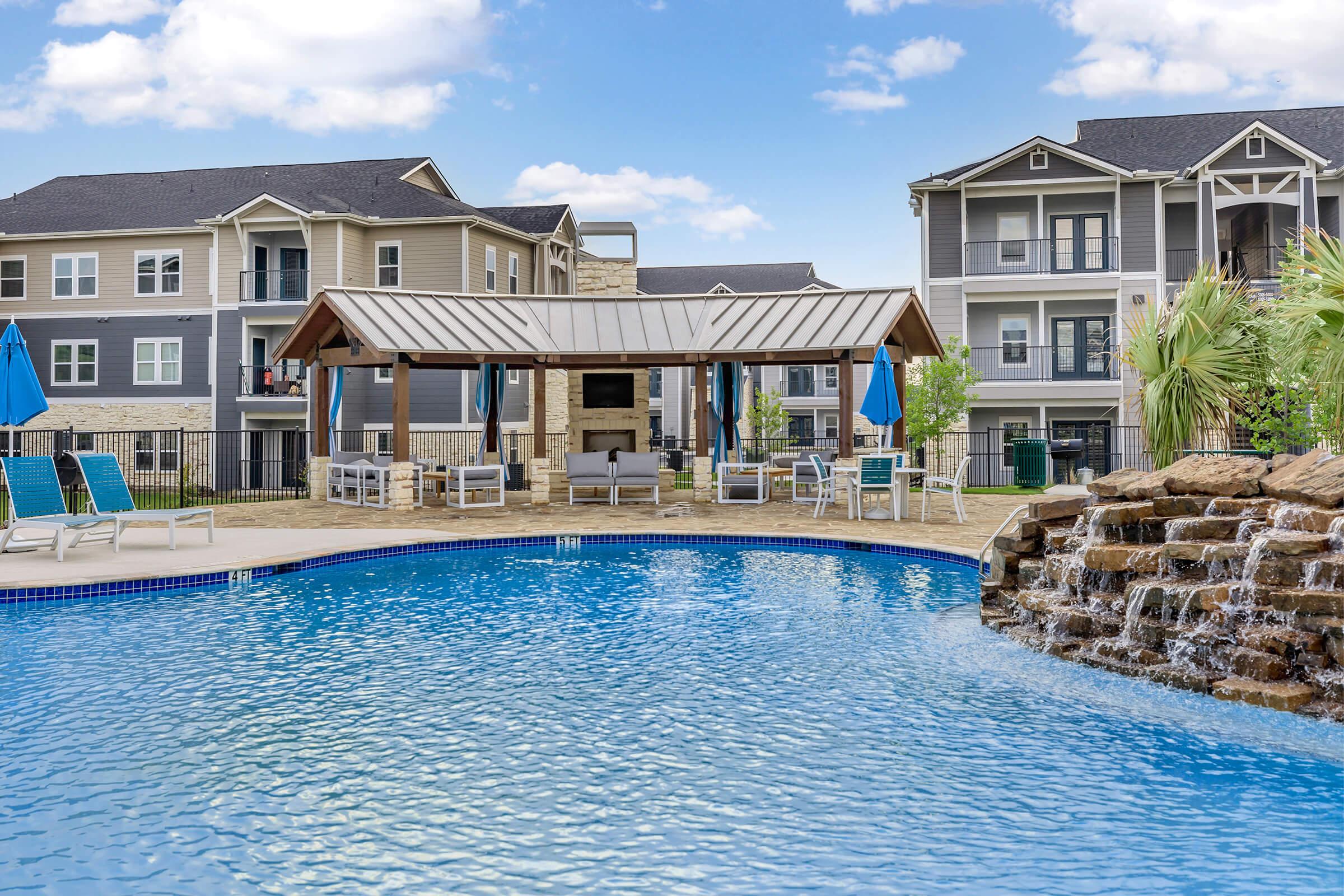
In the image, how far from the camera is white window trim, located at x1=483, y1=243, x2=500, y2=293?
97.2 ft

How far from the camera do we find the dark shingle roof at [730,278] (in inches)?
1901

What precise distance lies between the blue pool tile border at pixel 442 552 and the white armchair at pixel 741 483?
4.64 metres

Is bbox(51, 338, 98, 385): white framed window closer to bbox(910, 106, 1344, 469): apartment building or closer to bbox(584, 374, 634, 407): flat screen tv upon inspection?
bbox(584, 374, 634, 407): flat screen tv

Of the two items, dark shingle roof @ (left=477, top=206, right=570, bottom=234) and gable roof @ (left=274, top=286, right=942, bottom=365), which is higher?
dark shingle roof @ (left=477, top=206, right=570, bottom=234)

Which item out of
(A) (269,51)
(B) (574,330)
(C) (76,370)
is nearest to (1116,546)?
(B) (574,330)

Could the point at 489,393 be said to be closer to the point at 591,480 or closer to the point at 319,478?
the point at 319,478

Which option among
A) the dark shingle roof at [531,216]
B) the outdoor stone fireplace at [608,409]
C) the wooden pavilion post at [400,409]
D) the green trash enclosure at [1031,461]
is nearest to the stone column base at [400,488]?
the wooden pavilion post at [400,409]

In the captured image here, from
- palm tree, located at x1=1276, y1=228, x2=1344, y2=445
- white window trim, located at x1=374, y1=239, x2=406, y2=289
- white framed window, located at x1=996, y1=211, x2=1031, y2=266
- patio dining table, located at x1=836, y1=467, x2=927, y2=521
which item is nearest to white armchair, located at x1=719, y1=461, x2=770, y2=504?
patio dining table, located at x1=836, y1=467, x2=927, y2=521

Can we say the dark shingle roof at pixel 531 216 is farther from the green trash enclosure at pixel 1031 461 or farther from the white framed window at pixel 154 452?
the green trash enclosure at pixel 1031 461

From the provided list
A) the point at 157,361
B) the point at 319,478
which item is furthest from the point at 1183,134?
the point at 157,361

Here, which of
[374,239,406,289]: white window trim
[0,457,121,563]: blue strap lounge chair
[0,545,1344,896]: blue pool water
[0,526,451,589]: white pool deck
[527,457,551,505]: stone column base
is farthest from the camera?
[374,239,406,289]: white window trim

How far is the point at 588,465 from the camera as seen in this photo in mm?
18344

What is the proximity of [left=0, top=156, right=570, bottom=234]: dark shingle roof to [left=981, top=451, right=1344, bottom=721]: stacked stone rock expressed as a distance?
23505 millimetres

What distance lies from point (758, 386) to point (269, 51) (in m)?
24.2
